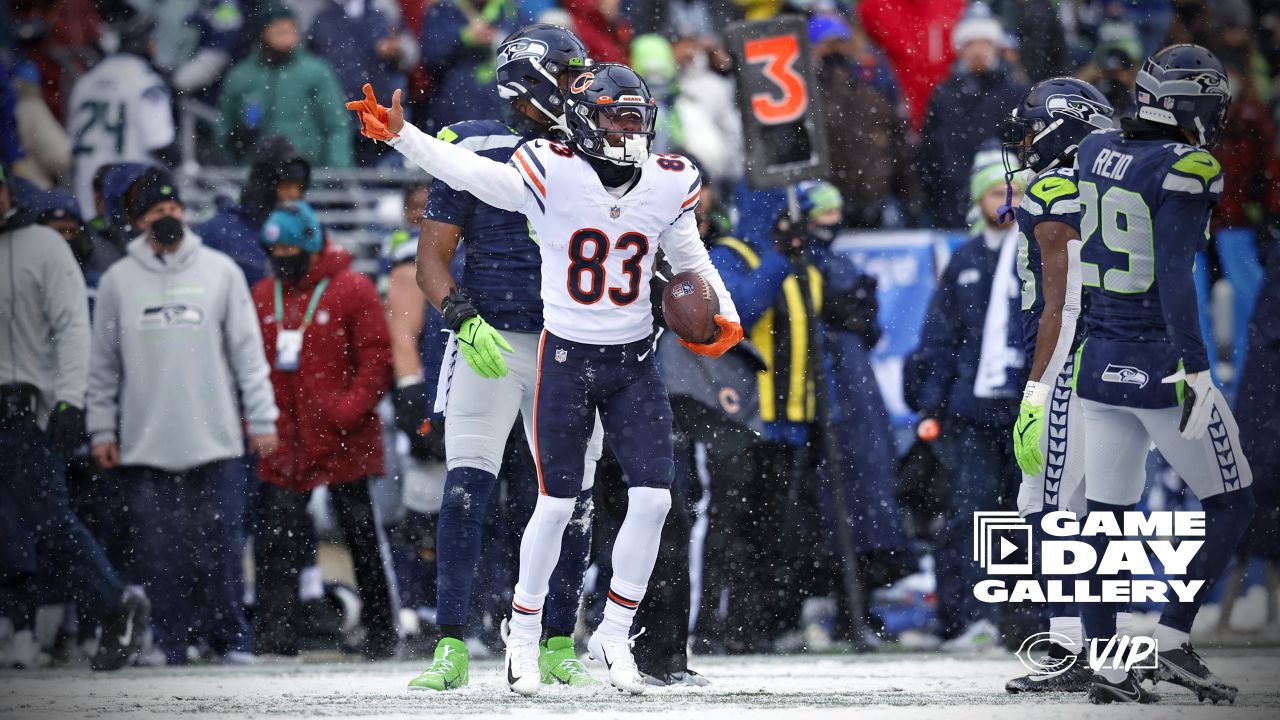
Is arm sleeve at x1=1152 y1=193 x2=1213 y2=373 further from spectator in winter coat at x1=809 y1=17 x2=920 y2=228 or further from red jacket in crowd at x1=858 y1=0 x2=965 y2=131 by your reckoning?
red jacket in crowd at x1=858 y1=0 x2=965 y2=131

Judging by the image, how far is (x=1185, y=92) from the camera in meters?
6.75

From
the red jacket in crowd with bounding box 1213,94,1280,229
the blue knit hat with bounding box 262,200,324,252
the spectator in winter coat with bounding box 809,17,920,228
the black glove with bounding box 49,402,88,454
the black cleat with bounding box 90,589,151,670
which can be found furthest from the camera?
the red jacket in crowd with bounding box 1213,94,1280,229

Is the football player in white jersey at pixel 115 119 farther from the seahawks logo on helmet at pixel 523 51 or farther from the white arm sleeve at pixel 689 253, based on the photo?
the white arm sleeve at pixel 689 253

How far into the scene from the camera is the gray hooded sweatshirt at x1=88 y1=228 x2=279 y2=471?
358 inches

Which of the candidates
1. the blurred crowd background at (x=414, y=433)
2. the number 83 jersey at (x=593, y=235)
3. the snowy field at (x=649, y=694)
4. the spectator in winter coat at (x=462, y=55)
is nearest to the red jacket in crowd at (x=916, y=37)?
the blurred crowd background at (x=414, y=433)

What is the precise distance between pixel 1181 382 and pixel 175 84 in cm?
762

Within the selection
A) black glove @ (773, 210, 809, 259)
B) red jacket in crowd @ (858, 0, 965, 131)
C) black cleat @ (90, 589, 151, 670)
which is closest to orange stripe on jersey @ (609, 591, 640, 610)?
black cleat @ (90, 589, 151, 670)

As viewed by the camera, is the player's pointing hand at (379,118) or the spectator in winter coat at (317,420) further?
the spectator in winter coat at (317,420)

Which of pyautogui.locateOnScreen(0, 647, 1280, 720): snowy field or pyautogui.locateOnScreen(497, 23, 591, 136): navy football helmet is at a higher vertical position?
pyautogui.locateOnScreen(497, 23, 591, 136): navy football helmet

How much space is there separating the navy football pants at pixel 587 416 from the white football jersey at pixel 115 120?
5.27 metres

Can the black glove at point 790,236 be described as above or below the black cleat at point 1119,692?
above

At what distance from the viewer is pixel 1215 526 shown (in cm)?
677

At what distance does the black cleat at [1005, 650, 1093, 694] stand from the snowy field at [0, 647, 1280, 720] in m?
0.08

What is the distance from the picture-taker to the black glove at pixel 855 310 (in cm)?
949
